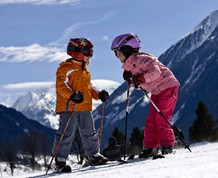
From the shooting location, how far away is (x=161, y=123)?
7840 mm

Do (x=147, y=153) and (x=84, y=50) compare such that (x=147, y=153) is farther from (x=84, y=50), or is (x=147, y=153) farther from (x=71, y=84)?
(x=84, y=50)

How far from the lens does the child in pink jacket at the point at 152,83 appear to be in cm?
771

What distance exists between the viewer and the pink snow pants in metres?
7.82

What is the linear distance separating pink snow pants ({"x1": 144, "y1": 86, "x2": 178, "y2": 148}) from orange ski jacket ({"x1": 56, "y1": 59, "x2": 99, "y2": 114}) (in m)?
1.18

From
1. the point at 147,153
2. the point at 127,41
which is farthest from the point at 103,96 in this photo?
the point at 147,153

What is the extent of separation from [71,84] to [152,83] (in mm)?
1486

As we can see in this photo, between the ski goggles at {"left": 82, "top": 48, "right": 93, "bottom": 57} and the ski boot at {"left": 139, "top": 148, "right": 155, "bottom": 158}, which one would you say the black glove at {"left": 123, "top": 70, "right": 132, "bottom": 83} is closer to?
the ski goggles at {"left": 82, "top": 48, "right": 93, "bottom": 57}

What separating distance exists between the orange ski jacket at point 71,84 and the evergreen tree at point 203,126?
173 feet

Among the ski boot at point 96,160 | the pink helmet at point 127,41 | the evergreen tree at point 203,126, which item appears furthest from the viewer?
the evergreen tree at point 203,126

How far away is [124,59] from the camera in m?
8.02

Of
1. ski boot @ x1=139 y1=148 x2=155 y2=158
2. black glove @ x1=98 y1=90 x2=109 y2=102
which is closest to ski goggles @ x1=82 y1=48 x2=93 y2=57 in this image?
black glove @ x1=98 y1=90 x2=109 y2=102

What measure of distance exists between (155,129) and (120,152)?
1.51 meters

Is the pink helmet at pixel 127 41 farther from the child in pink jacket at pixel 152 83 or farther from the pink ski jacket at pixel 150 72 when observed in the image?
the pink ski jacket at pixel 150 72

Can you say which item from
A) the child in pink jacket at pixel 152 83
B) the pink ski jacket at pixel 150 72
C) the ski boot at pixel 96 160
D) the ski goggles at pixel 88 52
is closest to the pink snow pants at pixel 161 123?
the child in pink jacket at pixel 152 83
